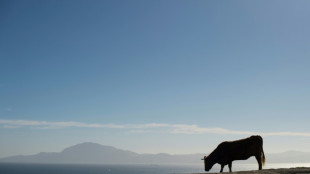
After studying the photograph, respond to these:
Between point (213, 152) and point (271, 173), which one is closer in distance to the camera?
point (271, 173)

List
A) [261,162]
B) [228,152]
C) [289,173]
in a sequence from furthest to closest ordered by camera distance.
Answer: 1. [228,152]
2. [261,162]
3. [289,173]

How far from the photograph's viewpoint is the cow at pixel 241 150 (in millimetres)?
22328

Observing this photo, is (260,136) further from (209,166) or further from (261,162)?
(209,166)

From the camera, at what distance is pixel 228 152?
930 inches

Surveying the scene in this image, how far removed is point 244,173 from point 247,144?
841 cm

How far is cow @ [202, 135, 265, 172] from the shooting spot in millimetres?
22328

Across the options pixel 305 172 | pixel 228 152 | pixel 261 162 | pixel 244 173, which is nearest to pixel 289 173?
pixel 305 172

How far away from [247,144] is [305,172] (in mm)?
8095

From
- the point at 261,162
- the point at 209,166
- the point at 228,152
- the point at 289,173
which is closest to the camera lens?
the point at 289,173

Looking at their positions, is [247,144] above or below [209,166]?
above

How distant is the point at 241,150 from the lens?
2278 centimetres

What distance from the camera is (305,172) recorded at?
14508 mm

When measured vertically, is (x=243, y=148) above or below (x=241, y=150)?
above

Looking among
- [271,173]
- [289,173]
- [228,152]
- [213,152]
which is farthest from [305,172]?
[213,152]
